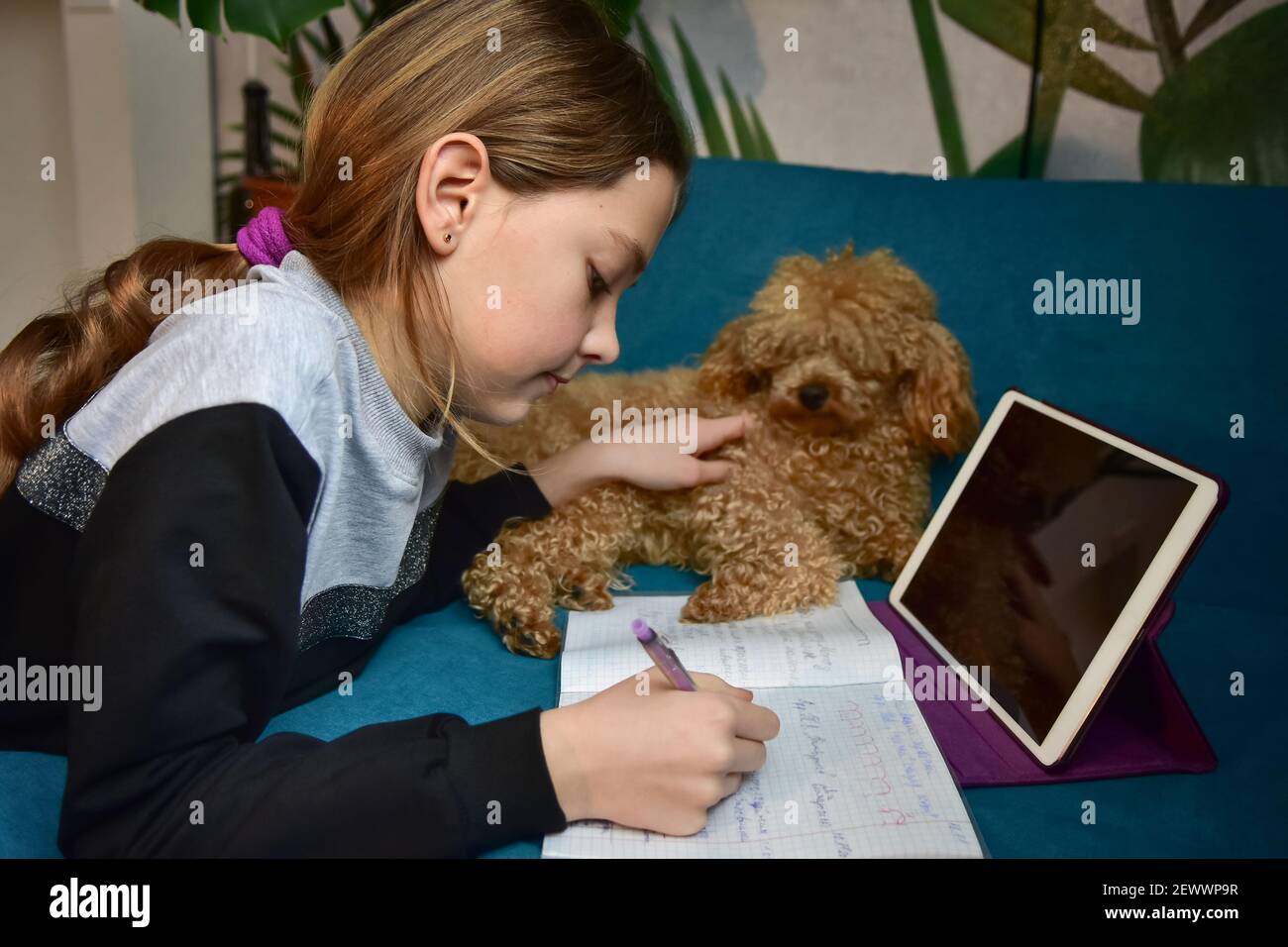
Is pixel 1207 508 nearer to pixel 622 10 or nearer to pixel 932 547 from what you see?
pixel 932 547

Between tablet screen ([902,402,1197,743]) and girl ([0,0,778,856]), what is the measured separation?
284 millimetres

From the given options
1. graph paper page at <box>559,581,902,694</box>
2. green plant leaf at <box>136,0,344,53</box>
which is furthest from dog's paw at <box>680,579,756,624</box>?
green plant leaf at <box>136,0,344,53</box>

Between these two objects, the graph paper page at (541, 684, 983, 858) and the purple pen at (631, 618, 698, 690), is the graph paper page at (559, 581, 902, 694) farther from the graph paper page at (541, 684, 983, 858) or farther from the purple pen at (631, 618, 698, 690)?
the purple pen at (631, 618, 698, 690)

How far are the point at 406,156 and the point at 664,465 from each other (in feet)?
1.84

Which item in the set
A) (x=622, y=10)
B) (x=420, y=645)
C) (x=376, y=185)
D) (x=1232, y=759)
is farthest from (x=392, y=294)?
(x=622, y=10)

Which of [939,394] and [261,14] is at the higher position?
[261,14]

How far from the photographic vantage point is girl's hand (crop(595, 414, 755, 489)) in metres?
1.26

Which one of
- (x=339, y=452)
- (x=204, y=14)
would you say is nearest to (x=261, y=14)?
(x=204, y=14)

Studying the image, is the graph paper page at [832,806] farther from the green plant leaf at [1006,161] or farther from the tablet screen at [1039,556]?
the green plant leaf at [1006,161]

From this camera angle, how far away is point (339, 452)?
2.64ft

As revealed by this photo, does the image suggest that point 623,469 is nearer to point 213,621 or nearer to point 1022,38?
point 213,621

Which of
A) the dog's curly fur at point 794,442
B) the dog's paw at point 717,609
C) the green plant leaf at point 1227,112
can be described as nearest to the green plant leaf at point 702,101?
the dog's curly fur at point 794,442

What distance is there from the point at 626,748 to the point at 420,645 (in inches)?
17.1

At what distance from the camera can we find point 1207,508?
2.62 feet
